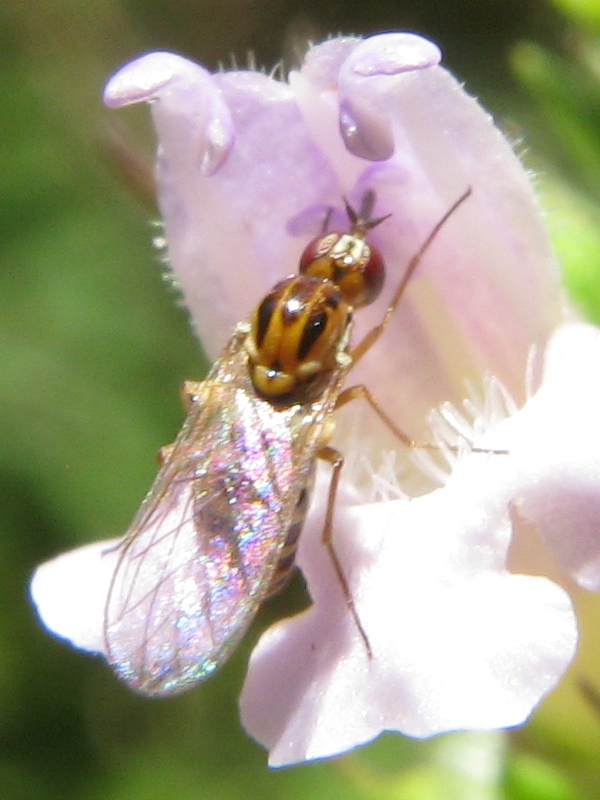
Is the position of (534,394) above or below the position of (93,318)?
above

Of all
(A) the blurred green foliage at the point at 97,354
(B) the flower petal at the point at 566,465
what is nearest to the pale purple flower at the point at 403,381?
(B) the flower petal at the point at 566,465

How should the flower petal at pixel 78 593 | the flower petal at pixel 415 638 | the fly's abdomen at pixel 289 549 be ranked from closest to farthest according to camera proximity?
the flower petal at pixel 415 638 < the fly's abdomen at pixel 289 549 < the flower petal at pixel 78 593

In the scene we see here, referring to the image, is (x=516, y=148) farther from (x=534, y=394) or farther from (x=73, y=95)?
(x=73, y=95)

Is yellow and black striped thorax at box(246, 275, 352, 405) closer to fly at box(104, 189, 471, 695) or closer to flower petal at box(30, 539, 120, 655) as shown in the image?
fly at box(104, 189, 471, 695)

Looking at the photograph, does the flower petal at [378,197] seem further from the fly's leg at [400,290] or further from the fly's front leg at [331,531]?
the fly's front leg at [331,531]

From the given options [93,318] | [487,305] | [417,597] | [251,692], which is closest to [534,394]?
[487,305]

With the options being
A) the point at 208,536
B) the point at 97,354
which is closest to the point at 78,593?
the point at 208,536
